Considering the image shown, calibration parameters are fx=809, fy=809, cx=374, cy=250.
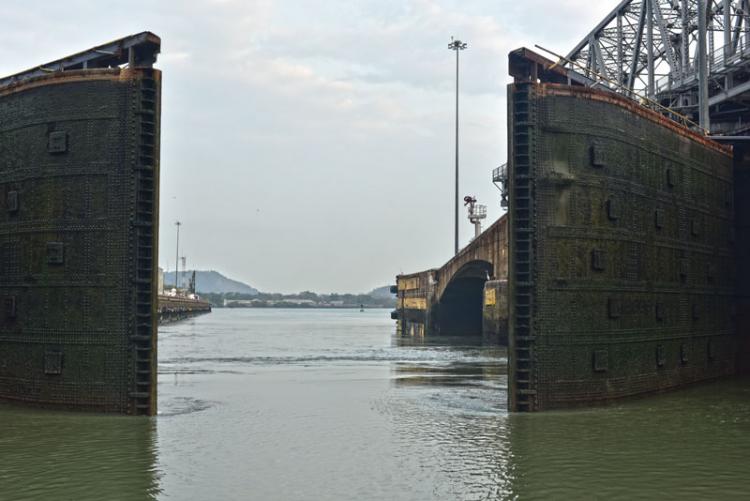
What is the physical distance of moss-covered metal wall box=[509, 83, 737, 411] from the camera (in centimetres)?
2738

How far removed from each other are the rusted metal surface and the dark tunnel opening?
53559 mm

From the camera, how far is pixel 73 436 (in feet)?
75.6

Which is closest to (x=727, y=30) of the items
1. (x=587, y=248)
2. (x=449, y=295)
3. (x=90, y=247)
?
(x=587, y=248)

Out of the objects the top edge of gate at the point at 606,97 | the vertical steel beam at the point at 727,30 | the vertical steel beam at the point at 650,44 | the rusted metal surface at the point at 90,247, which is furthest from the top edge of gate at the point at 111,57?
the vertical steel beam at the point at 650,44

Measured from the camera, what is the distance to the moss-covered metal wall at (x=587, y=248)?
2738 cm

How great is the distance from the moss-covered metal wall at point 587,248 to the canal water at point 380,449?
142 cm

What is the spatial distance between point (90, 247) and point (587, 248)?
16756 mm

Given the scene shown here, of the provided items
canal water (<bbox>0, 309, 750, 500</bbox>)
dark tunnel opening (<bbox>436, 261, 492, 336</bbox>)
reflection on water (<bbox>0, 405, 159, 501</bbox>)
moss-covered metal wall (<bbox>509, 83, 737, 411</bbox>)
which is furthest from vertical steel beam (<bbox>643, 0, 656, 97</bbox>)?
reflection on water (<bbox>0, 405, 159, 501</bbox>)

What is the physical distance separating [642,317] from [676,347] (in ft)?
13.8

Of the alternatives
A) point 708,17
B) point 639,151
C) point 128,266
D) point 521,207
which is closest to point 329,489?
point 128,266

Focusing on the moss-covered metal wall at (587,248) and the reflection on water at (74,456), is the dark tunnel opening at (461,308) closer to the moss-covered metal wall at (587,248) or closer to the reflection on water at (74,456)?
the moss-covered metal wall at (587,248)

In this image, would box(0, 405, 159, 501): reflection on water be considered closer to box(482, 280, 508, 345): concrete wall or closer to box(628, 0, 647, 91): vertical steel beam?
box(482, 280, 508, 345): concrete wall

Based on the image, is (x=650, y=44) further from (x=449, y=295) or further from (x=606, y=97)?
(x=606, y=97)

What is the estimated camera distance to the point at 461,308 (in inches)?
3339
